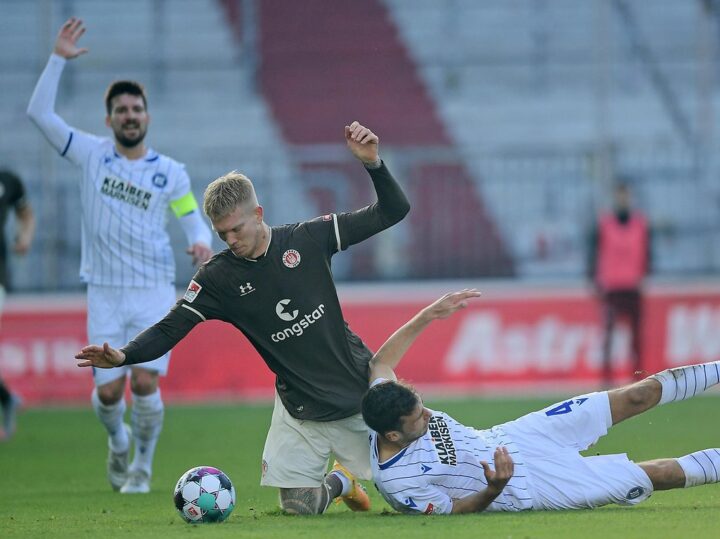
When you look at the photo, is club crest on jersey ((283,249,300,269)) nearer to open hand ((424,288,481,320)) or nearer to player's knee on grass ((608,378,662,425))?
open hand ((424,288,481,320))

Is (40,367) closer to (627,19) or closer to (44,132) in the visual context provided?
(44,132)

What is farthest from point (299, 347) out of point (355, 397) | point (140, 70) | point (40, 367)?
point (140, 70)

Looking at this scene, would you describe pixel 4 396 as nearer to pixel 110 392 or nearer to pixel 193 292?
pixel 110 392

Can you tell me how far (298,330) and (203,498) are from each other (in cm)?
103

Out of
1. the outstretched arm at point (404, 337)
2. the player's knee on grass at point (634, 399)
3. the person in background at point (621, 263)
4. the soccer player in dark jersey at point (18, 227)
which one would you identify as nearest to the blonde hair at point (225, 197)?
the outstretched arm at point (404, 337)

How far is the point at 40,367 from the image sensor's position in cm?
1616

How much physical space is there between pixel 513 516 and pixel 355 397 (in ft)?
3.81

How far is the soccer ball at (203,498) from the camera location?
7055 mm

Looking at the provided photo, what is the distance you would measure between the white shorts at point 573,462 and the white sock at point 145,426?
293 centimetres

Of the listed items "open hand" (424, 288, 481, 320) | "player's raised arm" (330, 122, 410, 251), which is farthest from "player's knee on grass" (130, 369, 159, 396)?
"open hand" (424, 288, 481, 320)

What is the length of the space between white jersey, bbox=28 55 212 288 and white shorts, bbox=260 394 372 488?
1990 mm

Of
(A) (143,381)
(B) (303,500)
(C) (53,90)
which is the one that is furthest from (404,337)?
(C) (53,90)

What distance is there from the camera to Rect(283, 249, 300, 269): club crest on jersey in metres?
7.30

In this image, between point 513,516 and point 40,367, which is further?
point 40,367
